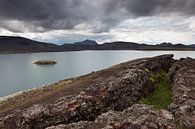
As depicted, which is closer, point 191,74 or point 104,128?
point 104,128

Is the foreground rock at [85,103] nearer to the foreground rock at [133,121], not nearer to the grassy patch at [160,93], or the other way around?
the foreground rock at [133,121]

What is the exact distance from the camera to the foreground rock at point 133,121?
19.9m

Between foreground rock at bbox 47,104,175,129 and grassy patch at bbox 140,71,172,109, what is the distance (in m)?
5.06

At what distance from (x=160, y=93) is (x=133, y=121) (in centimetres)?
1181

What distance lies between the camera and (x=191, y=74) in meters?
34.9

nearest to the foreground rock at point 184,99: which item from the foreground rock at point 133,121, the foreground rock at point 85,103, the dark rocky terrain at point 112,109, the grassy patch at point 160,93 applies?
the dark rocky terrain at point 112,109

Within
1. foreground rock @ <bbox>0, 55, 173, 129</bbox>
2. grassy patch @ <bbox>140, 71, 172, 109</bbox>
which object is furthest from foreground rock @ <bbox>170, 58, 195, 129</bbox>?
foreground rock @ <bbox>0, 55, 173, 129</bbox>

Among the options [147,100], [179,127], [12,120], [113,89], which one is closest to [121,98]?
[113,89]

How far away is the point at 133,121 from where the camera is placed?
20.4 m

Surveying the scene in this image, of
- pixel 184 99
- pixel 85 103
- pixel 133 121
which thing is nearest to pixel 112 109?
pixel 85 103

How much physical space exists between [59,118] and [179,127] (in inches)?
432

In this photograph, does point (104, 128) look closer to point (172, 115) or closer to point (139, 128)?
point (139, 128)

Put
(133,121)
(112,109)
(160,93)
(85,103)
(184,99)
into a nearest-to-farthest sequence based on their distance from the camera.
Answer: (133,121) < (184,99) < (85,103) < (112,109) < (160,93)

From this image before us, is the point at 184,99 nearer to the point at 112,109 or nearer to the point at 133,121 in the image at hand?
the point at 112,109
